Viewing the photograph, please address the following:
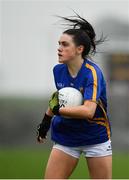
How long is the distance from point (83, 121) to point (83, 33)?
32.3 inches

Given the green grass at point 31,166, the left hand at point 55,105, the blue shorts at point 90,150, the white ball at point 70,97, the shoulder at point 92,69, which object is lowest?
the green grass at point 31,166

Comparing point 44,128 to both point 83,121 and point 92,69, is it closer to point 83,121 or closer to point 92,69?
point 83,121

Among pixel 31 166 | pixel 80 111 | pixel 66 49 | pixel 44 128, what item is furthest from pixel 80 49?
pixel 31 166

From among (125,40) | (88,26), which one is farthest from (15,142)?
(88,26)

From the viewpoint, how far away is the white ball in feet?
23.1

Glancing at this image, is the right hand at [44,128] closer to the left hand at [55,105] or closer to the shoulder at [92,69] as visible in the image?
the left hand at [55,105]

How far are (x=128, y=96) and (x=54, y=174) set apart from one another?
14.6 m

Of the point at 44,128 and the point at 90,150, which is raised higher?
the point at 44,128

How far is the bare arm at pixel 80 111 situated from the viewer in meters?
6.86

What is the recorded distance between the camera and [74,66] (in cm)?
713

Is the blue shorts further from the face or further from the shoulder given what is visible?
the face

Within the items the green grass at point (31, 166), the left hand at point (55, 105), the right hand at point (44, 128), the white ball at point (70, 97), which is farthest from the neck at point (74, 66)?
the green grass at point (31, 166)

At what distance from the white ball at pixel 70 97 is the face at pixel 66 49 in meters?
0.27

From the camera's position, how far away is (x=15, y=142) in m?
20.9
